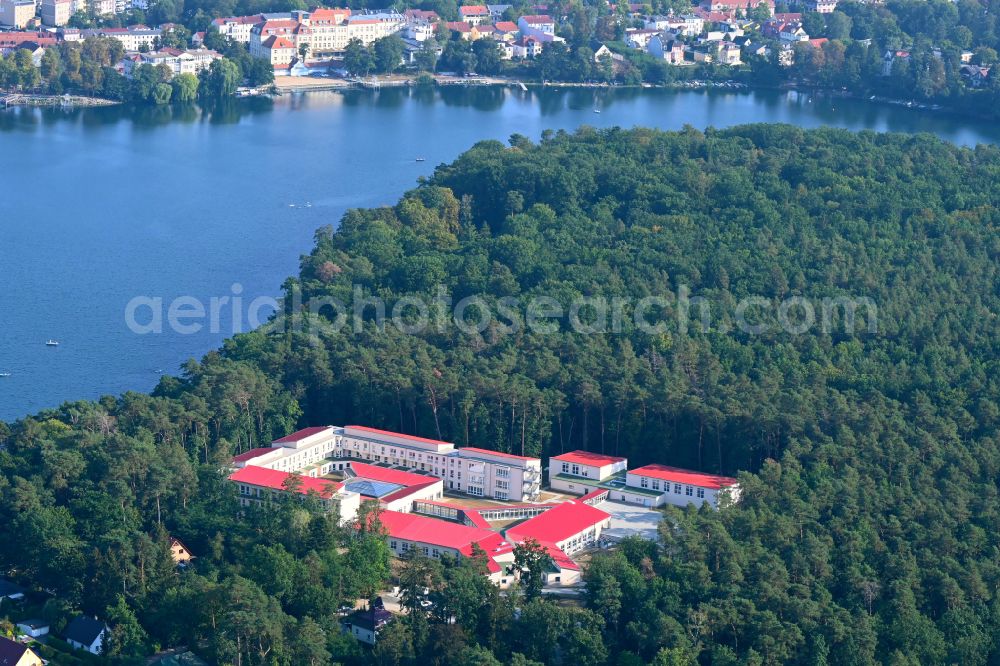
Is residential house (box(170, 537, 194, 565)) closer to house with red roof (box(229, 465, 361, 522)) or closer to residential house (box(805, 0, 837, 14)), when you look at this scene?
house with red roof (box(229, 465, 361, 522))

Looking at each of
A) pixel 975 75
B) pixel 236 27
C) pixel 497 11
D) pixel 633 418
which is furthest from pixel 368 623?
pixel 497 11

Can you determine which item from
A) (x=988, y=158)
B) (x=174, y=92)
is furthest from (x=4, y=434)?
(x=174, y=92)

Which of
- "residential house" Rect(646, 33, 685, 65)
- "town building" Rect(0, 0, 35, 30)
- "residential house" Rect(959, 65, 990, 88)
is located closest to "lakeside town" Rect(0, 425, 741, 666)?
"residential house" Rect(959, 65, 990, 88)

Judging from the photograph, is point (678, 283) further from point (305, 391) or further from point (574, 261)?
point (305, 391)

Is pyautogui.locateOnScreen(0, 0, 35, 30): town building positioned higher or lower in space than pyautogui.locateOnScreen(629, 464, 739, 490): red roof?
higher

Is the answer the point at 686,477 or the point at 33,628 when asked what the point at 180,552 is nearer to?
the point at 33,628

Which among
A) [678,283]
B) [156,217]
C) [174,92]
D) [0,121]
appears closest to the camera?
[678,283]
